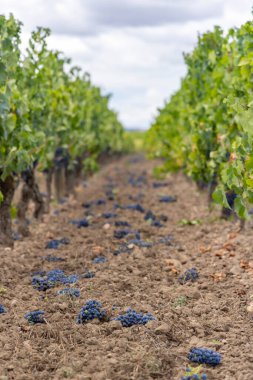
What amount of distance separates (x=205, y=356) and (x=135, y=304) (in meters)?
1.59

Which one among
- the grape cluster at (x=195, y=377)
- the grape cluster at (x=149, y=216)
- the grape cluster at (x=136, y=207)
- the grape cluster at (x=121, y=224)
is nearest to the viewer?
the grape cluster at (x=195, y=377)

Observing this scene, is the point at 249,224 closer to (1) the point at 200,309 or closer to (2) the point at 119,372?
(1) the point at 200,309

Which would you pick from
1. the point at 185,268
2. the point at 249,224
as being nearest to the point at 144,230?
the point at 249,224

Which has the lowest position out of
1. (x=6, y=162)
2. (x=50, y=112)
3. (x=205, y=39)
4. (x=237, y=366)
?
(x=237, y=366)

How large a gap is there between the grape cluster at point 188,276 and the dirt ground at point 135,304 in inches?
5.0

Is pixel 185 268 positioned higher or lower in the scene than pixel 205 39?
lower

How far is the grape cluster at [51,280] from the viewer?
7.30 meters

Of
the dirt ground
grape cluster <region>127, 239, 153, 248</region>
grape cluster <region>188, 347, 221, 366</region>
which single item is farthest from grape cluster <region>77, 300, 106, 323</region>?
grape cluster <region>127, 239, 153, 248</region>

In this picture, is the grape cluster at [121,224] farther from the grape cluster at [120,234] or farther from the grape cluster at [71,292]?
the grape cluster at [71,292]

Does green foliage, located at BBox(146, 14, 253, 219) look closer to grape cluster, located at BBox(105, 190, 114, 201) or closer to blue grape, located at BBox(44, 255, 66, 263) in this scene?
A: grape cluster, located at BBox(105, 190, 114, 201)

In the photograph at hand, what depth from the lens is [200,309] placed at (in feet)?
20.7

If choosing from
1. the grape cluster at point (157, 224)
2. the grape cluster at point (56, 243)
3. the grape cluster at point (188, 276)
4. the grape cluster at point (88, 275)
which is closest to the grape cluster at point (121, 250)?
the grape cluster at point (56, 243)

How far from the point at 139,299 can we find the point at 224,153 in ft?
14.7

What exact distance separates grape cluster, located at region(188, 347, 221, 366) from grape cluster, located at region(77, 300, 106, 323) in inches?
50.1
